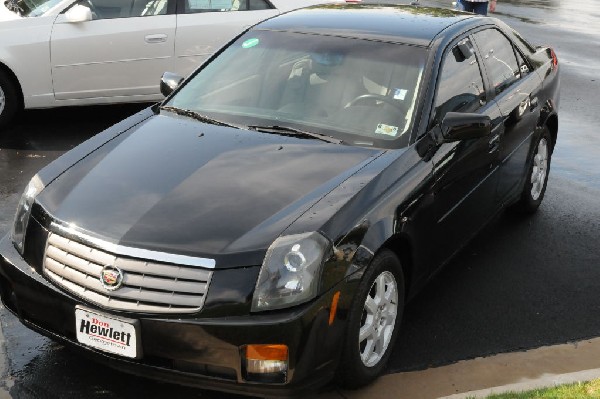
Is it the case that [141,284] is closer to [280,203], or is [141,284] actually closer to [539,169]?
[280,203]

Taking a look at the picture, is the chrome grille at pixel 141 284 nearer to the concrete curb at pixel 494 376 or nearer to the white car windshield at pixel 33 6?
the concrete curb at pixel 494 376

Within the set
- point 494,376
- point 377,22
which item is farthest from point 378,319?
point 377,22

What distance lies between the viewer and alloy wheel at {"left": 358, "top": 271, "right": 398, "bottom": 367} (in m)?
4.46

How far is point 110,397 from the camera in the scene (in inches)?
174

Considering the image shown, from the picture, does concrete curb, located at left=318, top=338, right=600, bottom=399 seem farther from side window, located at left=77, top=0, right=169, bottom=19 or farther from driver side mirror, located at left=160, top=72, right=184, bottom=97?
side window, located at left=77, top=0, right=169, bottom=19

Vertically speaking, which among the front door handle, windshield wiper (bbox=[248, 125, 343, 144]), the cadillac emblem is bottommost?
the front door handle

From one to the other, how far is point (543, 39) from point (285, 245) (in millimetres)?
13916

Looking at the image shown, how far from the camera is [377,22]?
592 cm

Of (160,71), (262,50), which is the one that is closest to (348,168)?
(262,50)

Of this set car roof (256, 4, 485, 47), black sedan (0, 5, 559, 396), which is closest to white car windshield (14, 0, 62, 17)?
black sedan (0, 5, 559, 396)

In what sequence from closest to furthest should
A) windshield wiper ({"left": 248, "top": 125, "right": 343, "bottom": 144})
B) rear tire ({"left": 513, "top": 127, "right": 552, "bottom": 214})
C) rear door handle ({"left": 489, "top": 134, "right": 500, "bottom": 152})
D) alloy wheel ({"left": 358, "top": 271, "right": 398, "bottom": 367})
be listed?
alloy wheel ({"left": 358, "top": 271, "right": 398, "bottom": 367}) < windshield wiper ({"left": 248, "top": 125, "right": 343, "bottom": 144}) < rear door handle ({"left": 489, "top": 134, "right": 500, "bottom": 152}) < rear tire ({"left": 513, "top": 127, "right": 552, "bottom": 214})

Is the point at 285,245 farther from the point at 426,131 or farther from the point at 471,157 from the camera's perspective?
the point at 471,157

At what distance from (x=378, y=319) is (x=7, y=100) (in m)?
5.70

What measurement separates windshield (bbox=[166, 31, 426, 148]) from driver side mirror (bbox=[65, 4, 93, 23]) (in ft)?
11.2
